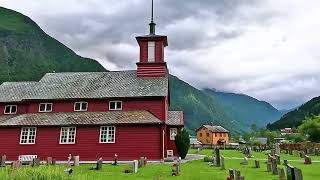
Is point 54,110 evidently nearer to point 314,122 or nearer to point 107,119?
point 107,119

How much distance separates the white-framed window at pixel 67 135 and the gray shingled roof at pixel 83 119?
77 cm

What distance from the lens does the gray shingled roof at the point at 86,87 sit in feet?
139

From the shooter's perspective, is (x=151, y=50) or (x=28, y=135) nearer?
(x=28, y=135)

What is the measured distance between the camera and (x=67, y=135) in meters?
39.0

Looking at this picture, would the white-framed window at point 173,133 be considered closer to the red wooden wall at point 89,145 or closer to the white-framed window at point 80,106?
the red wooden wall at point 89,145

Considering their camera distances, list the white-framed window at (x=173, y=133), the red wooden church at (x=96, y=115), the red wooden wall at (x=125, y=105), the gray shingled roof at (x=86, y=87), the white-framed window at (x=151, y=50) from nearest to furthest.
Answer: the red wooden church at (x=96, y=115), the red wooden wall at (x=125, y=105), the gray shingled roof at (x=86, y=87), the white-framed window at (x=173, y=133), the white-framed window at (x=151, y=50)

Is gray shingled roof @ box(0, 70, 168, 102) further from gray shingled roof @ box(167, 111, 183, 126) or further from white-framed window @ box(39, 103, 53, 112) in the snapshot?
gray shingled roof @ box(167, 111, 183, 126)

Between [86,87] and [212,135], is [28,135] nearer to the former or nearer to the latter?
[86,87]

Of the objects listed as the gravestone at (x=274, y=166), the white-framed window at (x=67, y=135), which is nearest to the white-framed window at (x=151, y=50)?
the white-framed window at (x=67, y=135)

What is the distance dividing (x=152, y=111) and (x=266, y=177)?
1936cm

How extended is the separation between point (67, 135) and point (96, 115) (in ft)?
11.8

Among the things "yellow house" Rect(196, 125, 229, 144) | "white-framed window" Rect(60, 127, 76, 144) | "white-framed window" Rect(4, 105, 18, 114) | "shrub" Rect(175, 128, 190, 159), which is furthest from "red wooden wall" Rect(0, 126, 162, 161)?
"yellow house" Rect(196, 125, 229, 144)

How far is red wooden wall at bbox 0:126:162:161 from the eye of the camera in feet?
124

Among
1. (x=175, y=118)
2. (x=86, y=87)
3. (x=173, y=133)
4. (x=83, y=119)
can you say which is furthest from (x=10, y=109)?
(x=175, y=118)
